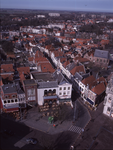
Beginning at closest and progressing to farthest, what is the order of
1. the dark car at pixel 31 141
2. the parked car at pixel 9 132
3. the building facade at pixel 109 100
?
the dark car at pixel 31 141 → the parked car at pixel 9 132 → the building facade at pixel 109 100

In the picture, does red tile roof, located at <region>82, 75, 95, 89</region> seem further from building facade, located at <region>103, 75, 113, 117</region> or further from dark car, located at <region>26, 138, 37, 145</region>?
dark car, located at <region>26, 138, 37, 145</region>

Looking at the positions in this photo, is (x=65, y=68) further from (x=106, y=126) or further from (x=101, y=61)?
(x=106, y=126)

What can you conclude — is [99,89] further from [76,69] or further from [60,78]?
[76,69]

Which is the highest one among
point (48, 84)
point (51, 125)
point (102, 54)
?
point (102, 54)

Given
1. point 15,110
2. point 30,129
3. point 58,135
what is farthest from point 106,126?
point 15,110

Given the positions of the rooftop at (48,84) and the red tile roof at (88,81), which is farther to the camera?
the red tile roof at (88,81)

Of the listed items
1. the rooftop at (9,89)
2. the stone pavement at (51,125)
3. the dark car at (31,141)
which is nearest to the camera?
the dark car at (31,141)

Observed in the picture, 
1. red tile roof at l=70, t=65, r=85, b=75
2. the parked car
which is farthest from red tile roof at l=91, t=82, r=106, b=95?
the parked car

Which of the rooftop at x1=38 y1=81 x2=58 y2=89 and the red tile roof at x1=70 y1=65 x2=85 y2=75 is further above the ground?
the red tile roof at x1=70 y1=65 x2=85 y2=75

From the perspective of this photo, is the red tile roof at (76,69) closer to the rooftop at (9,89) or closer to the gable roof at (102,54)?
the rooftop at (9,89)

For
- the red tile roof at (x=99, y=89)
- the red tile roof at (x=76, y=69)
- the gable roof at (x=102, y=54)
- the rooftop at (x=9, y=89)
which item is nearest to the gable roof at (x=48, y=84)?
the rooftop at (x=9, y=89)

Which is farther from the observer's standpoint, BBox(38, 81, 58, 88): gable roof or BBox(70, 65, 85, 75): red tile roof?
BBox(70, 65, 85, 75): red tile roof

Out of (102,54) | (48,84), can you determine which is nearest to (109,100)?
(48,84)
